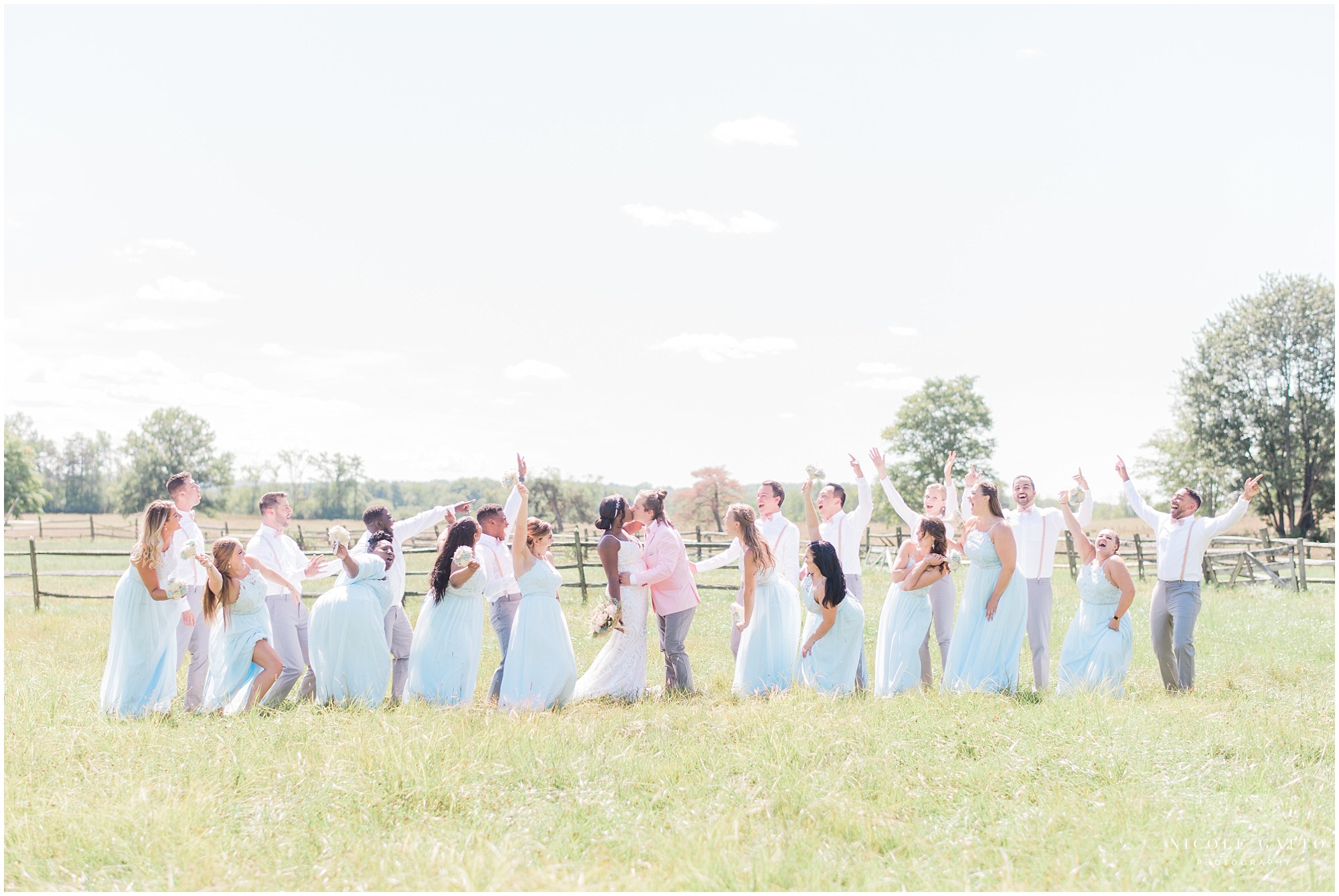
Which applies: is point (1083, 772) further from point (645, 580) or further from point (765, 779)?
point (645, 580)

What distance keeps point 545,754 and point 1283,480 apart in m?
40.3

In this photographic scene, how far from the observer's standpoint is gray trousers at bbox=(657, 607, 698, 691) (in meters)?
8.53

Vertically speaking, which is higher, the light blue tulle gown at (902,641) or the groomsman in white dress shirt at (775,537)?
the groomsman in white dress shirt at (775,537)

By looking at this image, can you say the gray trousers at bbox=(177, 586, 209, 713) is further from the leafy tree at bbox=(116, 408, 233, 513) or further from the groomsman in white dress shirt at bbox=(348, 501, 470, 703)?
the leafy tree at bbox=(116, 408, 233, 513)

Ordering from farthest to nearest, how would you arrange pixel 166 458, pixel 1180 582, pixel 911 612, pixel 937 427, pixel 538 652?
pixel 166 458, pixel 937 427, pixel 1180 582, pixel 911 612, pixel 538 652

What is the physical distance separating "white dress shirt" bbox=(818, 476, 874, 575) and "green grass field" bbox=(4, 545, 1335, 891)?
5.79 ft

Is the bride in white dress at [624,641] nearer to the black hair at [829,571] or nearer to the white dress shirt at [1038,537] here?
the black hair at [829,571]

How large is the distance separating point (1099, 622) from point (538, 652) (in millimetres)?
5132

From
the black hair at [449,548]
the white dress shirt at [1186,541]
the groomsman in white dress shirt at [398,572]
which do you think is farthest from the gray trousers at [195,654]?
the white dress shirt at [1186,541]

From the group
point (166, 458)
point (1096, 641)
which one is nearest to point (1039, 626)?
point (1096, 641)

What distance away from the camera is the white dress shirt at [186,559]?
8398mm

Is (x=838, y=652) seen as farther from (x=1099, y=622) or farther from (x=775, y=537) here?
(x=1099, y=622)

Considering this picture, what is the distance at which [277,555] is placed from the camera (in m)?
8.48

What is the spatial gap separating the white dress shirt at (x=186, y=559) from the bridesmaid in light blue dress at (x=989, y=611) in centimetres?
607
